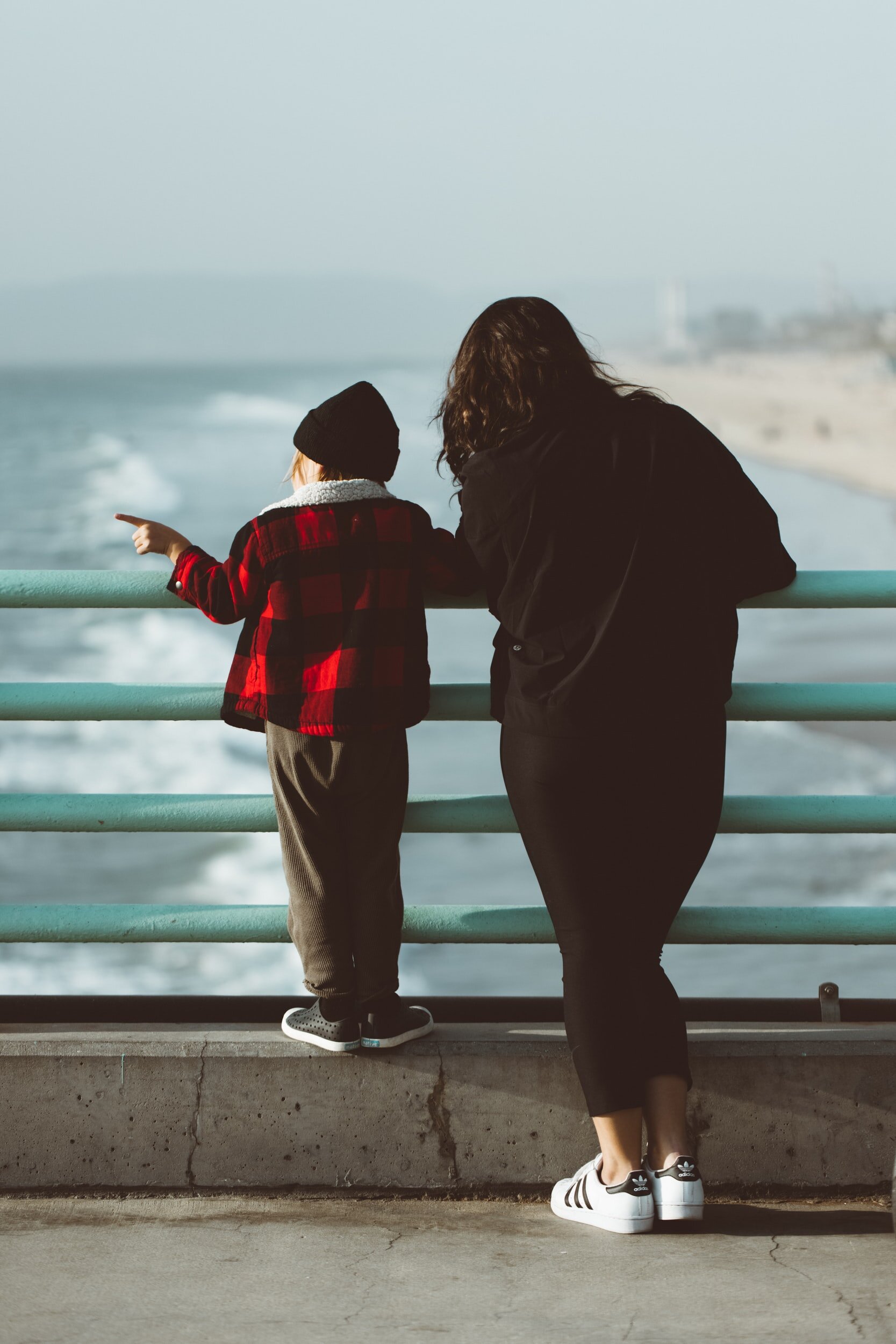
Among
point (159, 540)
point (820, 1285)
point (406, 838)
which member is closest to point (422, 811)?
point (159, 540)

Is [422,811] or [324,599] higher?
[324,599]

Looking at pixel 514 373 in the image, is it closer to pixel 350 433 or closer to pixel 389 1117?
pixel 350 433

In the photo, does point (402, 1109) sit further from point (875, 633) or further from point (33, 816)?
point (875, 633)

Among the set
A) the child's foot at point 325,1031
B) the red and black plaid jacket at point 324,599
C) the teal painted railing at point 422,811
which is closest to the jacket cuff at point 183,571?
Result: the red and black plaid jacket at point 324,599

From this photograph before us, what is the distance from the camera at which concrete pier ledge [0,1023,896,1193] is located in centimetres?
313

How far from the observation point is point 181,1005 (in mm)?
3379

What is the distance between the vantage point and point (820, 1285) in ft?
8.98

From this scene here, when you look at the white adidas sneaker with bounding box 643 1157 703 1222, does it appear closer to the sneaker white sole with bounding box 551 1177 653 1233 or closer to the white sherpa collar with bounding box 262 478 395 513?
the sneaker white sole with bounding box 551 1177 653 1233

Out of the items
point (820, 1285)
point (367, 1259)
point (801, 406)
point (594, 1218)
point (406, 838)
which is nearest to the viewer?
point (820, 1285)

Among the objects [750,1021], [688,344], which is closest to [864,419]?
[688,344]

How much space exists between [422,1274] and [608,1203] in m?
0.39

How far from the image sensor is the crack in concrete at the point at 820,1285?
2586 millimetres

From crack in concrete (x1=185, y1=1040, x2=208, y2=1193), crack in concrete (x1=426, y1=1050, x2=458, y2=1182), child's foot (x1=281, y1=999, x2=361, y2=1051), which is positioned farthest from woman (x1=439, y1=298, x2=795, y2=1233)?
crack in concrete (x1=185, y1=1040, x2=208, y2=1193)

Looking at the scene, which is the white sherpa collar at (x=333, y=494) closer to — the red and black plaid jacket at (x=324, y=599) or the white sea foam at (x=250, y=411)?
the red and black plaid jacket at (x=324, y=599)
